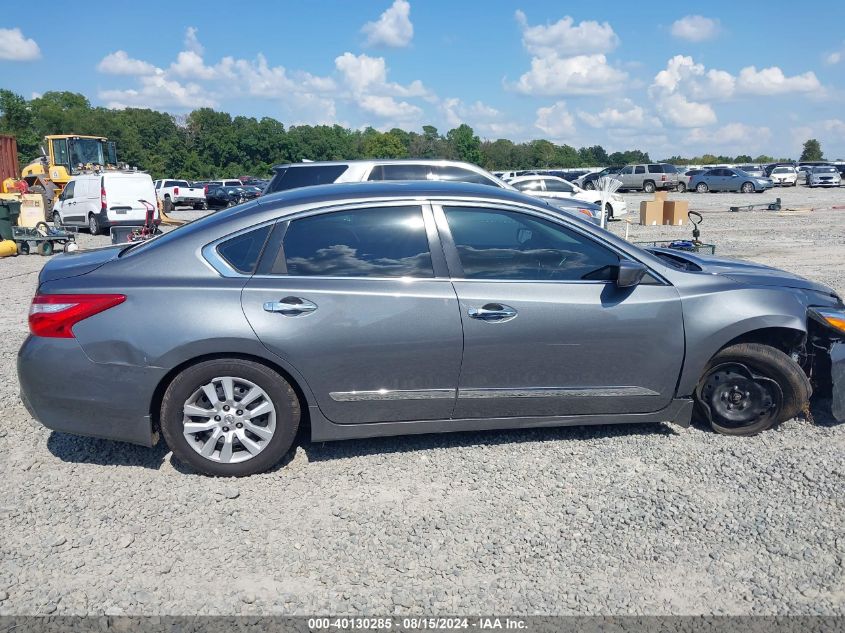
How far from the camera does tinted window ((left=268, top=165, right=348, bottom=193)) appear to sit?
11625 millimetres

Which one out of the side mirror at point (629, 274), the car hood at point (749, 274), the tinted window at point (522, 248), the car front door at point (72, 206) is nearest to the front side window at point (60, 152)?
the car front door at point (72, 206)

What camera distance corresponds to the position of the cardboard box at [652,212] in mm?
22594

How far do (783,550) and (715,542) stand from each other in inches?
11.8

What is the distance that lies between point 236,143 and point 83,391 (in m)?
107

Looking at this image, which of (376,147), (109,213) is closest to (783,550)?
(109,213)

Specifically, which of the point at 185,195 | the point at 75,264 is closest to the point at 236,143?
the point at 185,195

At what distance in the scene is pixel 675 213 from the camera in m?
22.3

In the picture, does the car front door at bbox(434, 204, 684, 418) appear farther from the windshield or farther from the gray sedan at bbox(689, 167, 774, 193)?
the gray sedan at bbox(689, 167, 774, 193)

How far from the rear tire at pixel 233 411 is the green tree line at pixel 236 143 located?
96777 millimetres

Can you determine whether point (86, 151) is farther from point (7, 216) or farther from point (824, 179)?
point (824, 179)

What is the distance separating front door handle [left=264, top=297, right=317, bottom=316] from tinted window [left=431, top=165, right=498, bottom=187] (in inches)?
316

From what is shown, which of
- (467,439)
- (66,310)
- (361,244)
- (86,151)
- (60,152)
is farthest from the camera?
(86,151)

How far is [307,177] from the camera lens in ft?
38.5

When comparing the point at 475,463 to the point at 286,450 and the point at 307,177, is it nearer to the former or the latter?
the point at 286,450
